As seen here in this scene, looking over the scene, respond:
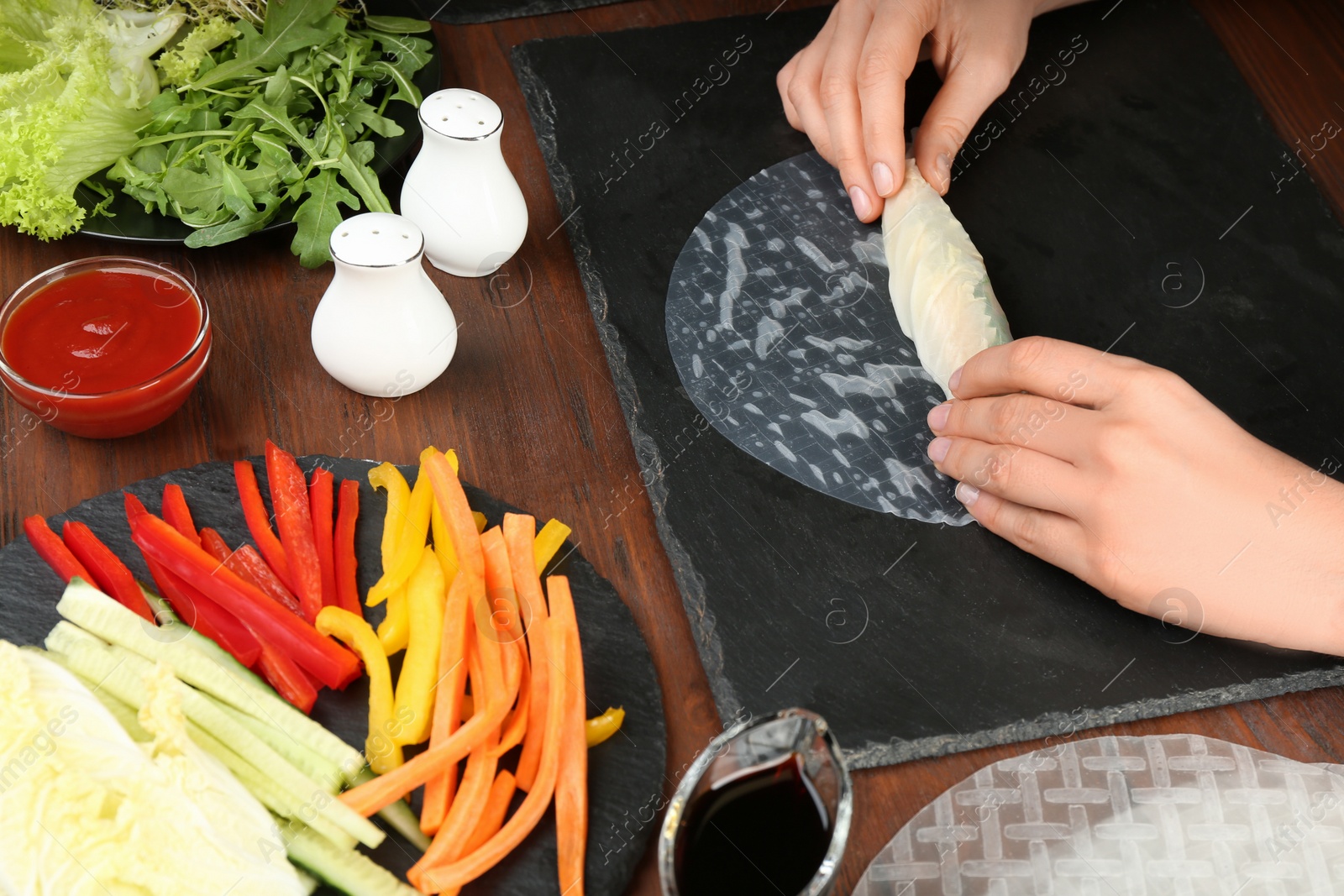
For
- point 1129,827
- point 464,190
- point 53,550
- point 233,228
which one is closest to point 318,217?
point 233,228

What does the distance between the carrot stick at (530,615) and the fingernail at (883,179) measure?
94 centimetres

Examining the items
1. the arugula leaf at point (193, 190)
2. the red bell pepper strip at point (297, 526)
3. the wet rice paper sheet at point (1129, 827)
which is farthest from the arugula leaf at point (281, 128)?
the wet rice paper sheet at point (1129, 827)

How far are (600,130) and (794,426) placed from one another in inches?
30.6

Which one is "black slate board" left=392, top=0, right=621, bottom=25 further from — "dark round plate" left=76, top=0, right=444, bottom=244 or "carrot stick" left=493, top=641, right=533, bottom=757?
"carrot stick" left=493, top=641, right=533, bottom=757

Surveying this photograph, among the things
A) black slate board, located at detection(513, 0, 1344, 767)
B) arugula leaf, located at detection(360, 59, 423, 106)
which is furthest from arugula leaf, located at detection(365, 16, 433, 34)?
black slate board, located at detection(513, 0, 1344, 767)

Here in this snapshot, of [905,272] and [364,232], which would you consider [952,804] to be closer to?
[905,272]

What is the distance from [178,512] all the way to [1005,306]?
1.38 meters

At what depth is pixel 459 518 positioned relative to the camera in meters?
1.41

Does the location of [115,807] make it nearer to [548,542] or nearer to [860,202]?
[548,542]

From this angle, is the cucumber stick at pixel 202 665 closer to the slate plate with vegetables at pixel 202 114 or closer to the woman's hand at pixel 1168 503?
the slate plate with vegetables at pixel 202 114

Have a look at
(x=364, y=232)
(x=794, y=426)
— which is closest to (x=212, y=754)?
(x=364, y=232)

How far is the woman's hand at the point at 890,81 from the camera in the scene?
1939 mm

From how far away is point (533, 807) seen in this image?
4.00ft

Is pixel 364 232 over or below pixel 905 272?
below
